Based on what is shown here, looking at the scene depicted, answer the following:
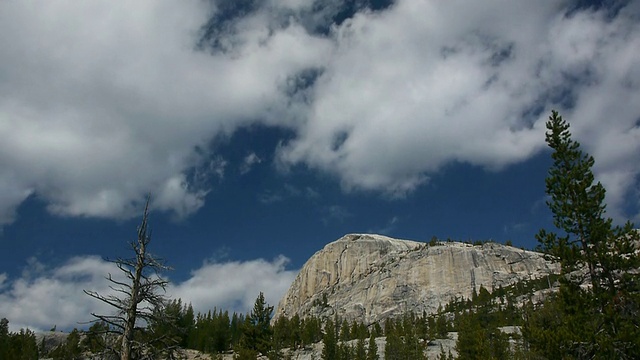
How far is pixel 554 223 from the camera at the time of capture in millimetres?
27875

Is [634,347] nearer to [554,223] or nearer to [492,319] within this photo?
[554,223]

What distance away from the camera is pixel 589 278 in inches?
1046

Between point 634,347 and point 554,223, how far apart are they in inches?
324

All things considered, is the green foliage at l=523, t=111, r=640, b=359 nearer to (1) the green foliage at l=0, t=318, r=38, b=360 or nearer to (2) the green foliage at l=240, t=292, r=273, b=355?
(2) the green foliage at l=240, t=292, r=273, b=355

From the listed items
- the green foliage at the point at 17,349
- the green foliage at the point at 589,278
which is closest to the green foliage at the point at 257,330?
the green foliage at the point at 589,278

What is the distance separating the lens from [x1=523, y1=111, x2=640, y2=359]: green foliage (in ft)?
76.6

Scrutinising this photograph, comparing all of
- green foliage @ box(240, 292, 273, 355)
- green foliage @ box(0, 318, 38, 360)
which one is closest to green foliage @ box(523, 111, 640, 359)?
green foliage @ box(240, 292, 273, 355)

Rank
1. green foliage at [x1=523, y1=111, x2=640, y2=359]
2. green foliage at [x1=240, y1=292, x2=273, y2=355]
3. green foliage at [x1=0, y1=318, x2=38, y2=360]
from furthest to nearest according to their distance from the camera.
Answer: green foliage at [x1=0, y1=318, x2=38, y2=360] < green foliage at [x1=240, y1=292, x2=273, y2=355] < green foliage at [x1=523, y1=111, x2=640, y2=359]

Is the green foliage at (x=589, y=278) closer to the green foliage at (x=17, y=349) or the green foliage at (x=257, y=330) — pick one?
the green foliage at (x=257, y=330)

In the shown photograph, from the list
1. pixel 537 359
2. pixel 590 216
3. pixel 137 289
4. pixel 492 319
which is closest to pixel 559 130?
pixel 590 216

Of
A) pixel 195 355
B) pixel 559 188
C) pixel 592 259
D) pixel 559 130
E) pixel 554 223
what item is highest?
pixel 559 130

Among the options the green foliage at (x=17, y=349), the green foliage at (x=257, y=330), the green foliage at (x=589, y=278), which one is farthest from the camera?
the green foliage at (x=17, y=349)

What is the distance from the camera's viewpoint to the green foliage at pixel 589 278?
23.4 m

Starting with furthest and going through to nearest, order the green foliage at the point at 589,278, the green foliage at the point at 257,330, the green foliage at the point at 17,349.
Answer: the green foliage at the point at 17,349 → the green foliage at the point at 257,330 → the green foliage at the point at 589,278
